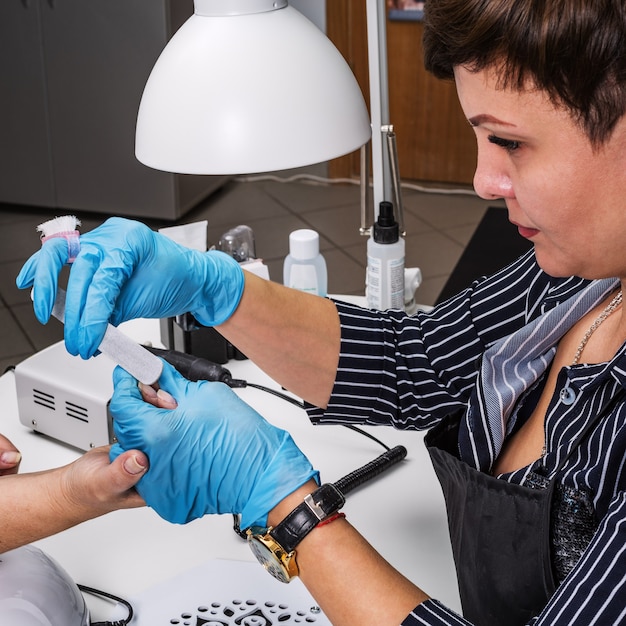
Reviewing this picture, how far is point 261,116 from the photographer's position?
115 centimetres

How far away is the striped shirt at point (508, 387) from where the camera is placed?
807mm

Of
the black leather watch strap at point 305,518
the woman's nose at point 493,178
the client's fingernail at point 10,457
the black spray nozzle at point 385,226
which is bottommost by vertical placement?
the client's fingernail at point 10,457

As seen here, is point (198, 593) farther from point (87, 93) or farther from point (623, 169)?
point (87, 93)

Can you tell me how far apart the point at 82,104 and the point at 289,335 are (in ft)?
10.3

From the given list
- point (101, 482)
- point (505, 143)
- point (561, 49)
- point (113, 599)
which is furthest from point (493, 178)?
point (113, 599)

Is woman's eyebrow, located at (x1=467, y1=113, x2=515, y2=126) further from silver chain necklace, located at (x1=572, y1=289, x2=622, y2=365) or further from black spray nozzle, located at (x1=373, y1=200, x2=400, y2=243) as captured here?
black spray nozzle, located at (x1=373, y1=200, x2=400, y2=243)

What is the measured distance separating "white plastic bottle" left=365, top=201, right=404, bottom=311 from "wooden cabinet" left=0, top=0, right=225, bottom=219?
2.42 meters

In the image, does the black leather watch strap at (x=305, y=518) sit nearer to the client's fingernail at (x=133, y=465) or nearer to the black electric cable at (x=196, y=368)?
the client's fingernail at (x=133, y=465)

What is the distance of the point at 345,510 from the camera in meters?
1.28

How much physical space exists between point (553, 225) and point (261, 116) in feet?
1.47

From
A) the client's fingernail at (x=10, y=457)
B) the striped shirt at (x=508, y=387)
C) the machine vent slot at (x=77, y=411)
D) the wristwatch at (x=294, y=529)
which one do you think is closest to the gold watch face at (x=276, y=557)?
the wristwatch at (x=294, y=529)

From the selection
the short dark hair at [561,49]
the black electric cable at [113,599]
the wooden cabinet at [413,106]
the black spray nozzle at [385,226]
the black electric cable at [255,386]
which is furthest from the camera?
the wooden cabinet at [413,106]

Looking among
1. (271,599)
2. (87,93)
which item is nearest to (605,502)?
(271,599)

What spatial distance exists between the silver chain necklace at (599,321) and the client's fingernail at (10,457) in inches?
29.3
